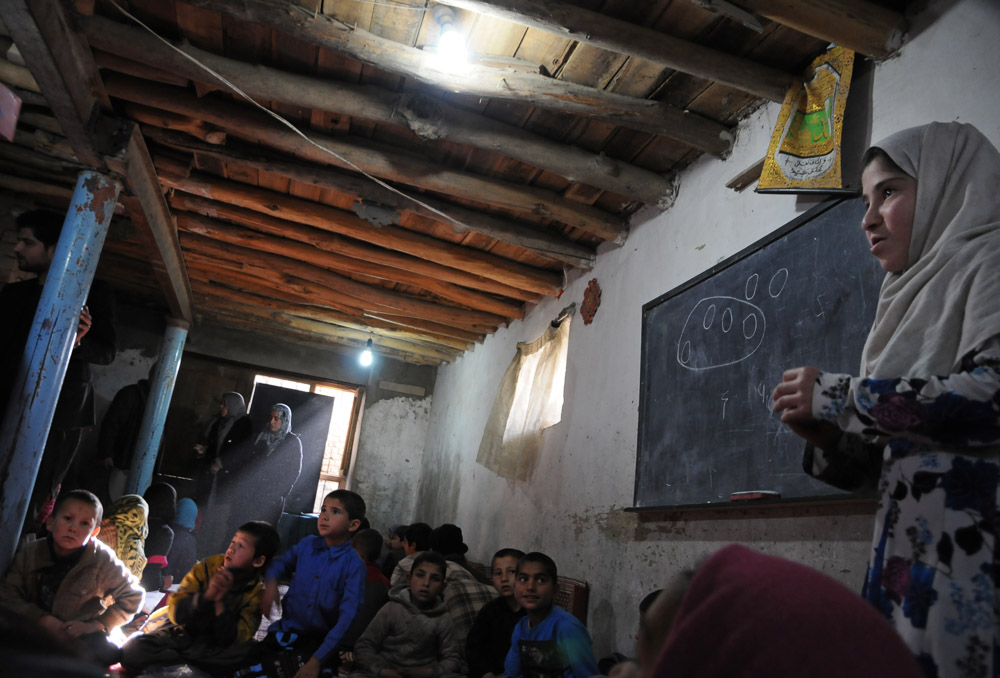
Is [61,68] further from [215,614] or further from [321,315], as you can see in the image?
[321,315]

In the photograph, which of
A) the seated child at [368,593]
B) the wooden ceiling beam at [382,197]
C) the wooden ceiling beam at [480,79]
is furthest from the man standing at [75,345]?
the seated child at [368,593]

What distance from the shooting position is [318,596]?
150 inches

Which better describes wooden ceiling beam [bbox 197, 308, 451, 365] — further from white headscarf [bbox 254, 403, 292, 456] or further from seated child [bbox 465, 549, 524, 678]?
seated child [bbox 465, 549, 524, 678]

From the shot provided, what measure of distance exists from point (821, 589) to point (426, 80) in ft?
10.6

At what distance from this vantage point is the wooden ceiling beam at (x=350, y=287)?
6.34 m

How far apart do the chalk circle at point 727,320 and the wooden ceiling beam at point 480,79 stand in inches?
39.2

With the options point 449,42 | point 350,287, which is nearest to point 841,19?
point 449,42

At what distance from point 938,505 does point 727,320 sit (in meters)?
2.19

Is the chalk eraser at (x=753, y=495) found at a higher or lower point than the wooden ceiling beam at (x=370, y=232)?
lower

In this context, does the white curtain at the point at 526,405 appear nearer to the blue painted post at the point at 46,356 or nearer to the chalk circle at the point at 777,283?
the chalk circle at the point at 777,283

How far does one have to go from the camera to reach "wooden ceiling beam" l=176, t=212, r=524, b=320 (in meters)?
5.86

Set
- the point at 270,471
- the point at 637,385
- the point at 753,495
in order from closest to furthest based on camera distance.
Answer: the point at 753,495 → the point at 637,385 → the point at 270,471

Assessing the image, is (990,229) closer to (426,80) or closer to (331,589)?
(426,80)

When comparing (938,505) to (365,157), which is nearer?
(938,505)
